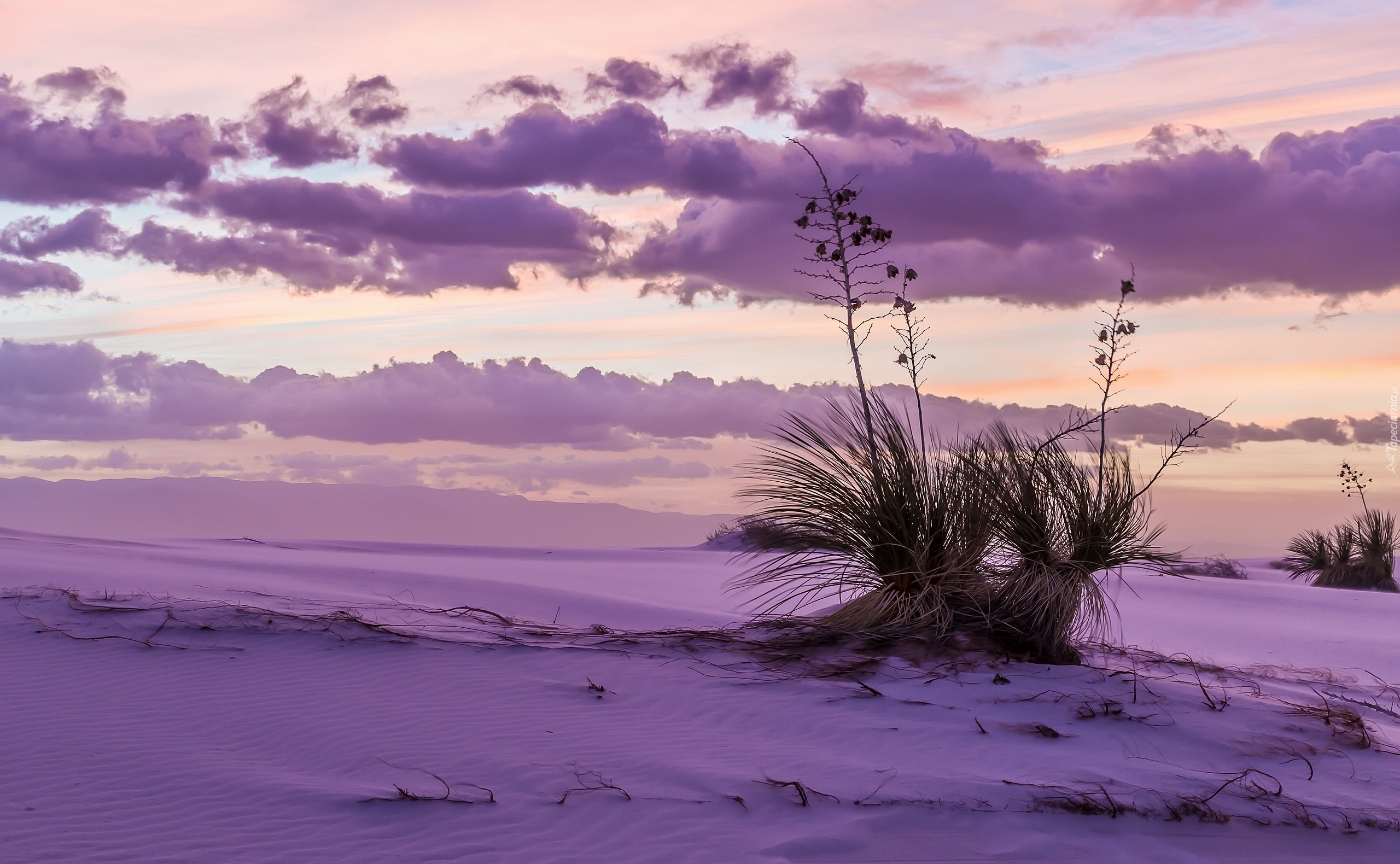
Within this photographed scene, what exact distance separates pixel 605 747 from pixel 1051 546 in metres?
3.66

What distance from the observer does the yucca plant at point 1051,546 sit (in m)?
7.27

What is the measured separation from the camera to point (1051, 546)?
295 inches

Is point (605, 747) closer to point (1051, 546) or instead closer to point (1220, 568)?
point (1051, 546)

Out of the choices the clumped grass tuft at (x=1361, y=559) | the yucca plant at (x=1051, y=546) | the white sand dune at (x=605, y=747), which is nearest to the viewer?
the white sand dune at (x=605, y=747)

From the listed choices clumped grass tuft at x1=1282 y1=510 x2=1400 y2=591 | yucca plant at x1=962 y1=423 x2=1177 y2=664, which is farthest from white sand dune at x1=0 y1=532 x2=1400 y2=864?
clumped grass tuft at x1=1282 y1=510 x2=1400 y2=591

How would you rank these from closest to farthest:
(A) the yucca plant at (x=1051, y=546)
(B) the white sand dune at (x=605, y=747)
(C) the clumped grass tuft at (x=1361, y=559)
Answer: (B) the white sand dune at (x=605, y=747) < (A) the yucca plant at (x=1051, y=546) < (C) the clumped grass tuft at (x=1361, y=559)

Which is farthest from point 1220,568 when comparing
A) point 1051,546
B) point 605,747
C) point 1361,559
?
point 605,747

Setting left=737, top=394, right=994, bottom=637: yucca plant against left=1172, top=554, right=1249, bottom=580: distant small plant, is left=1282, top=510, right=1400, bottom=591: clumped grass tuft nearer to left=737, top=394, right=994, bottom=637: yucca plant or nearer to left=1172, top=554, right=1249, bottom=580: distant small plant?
left=1172, top=554, right=1249, bottom=580: distant small plant

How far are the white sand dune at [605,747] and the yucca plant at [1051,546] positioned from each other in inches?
14.5

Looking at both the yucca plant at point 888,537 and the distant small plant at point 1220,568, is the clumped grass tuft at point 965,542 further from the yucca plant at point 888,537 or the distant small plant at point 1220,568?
the distant small plant at point 1220,568

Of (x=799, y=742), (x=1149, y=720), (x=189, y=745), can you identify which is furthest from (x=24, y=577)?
(x=1149, y=720)

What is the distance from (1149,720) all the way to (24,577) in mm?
9162

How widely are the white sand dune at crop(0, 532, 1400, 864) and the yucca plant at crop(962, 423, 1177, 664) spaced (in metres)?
0.37

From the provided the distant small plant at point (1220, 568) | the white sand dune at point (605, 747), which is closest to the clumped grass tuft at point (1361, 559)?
the distant small plant at point (1220, 568)
